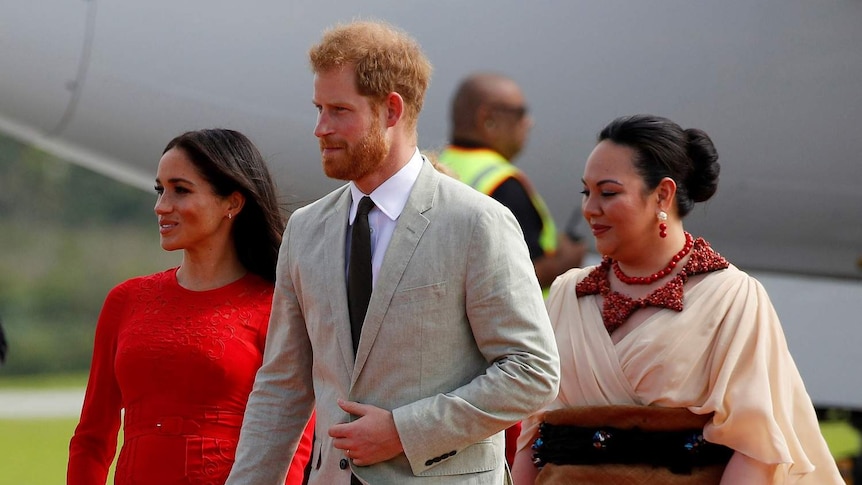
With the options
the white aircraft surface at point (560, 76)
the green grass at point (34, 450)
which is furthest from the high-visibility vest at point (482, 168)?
the green grass at point (34, 450)

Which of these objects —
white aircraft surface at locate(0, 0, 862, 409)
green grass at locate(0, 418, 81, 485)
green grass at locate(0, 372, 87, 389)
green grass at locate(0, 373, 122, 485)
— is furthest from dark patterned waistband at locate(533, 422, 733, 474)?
green grass at locate(0, 372, 87, 389)

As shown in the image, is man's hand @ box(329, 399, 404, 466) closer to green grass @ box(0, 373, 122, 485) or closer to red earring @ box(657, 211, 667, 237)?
red earring @ box(657, 211, 667, 237)

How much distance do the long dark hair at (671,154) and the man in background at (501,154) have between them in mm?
1229

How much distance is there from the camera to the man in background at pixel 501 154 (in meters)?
4.32

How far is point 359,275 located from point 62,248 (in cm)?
2128

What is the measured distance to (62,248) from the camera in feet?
74.8

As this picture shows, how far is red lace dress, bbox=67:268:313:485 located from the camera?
9.46 feet

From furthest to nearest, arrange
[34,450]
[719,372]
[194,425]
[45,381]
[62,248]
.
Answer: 1. [62,248]
2. [45,381]
3. [34,450]
4. [194,425]
5. [719,372]

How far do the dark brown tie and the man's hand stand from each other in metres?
0.13

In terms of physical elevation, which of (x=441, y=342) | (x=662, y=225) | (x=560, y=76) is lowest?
(x=441, y=342)

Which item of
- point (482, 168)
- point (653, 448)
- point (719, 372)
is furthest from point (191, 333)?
point (482, 168)

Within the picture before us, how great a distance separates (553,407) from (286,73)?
98.3 inches

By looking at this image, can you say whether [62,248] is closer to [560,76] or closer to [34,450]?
[34,450]

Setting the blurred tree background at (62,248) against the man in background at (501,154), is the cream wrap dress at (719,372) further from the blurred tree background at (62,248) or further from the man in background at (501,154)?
the blurred tree background at (62,248)
